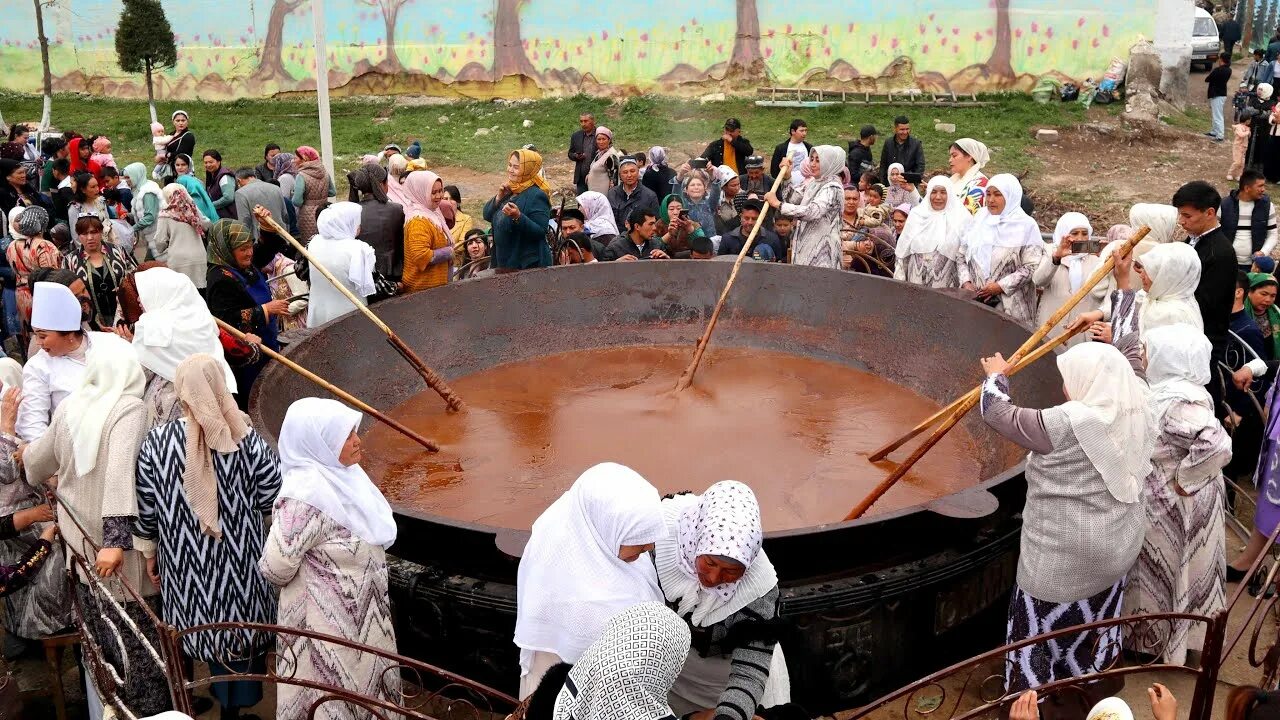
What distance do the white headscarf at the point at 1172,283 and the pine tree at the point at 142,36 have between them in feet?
55.9

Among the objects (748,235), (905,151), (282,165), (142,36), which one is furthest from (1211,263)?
(142,36)

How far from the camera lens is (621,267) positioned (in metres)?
7.54

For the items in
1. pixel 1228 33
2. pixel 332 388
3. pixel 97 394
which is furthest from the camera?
pixel 1228 33

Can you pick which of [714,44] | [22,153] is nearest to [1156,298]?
[22,153]

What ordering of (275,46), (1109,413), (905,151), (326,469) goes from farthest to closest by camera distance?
(275,46)
(905,151)
(1109,413)
(326,469)

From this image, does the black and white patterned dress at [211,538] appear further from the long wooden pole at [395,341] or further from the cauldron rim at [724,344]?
the long wooden pole at [395,341]

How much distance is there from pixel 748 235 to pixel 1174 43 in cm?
1181

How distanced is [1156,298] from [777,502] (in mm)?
1923

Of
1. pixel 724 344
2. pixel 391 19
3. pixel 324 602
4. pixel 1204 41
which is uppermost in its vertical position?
pixel 391 19

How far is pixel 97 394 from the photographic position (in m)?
4.04

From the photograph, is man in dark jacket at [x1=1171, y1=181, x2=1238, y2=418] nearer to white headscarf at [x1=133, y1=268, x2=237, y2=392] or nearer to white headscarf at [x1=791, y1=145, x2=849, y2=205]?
white headscarf at [x1=791, y1=145, x2=849, y2=205]

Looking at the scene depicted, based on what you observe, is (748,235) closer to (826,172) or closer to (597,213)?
(826,172)

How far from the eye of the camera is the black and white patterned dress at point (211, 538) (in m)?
3.85

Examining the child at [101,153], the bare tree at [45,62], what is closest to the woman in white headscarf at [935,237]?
the child at [101,153]
